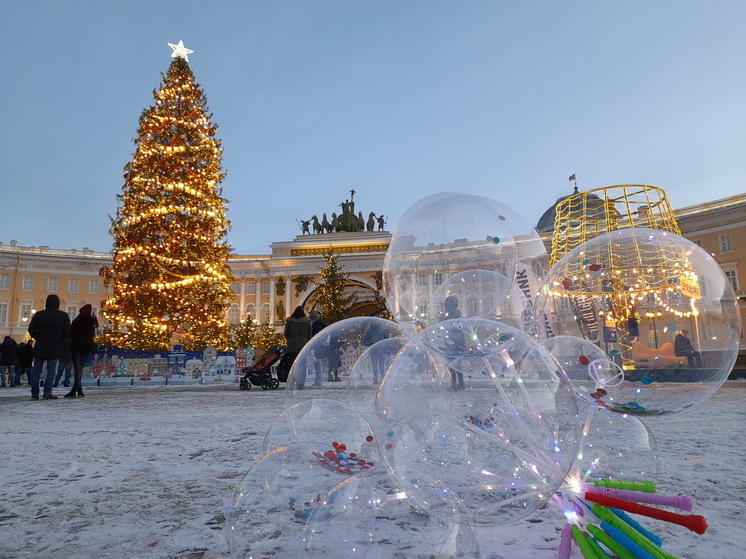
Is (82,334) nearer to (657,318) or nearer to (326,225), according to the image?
(657,318)

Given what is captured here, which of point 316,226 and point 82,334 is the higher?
point 316,226

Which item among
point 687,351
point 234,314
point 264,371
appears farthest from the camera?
point 234,314

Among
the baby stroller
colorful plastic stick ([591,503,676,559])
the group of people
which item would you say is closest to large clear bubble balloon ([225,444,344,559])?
colorful plastic stick ([591,503,676,559])

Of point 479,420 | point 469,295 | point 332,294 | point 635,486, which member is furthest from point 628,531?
point 332,294

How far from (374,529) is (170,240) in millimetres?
17743

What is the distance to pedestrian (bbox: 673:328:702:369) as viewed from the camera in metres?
2.03

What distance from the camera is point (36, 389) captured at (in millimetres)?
8578

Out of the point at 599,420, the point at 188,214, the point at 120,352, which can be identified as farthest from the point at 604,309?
the point at 188,214

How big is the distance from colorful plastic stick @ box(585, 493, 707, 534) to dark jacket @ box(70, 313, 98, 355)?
32.4 feet

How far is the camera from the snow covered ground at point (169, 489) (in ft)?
5.69

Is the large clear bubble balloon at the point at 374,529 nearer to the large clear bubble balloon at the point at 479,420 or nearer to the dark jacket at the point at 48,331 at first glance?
the large clear bubble balloon at the point at 479,420

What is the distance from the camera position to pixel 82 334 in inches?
365

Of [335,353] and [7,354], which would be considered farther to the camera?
[7,354]

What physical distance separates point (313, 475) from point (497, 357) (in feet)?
2.69
